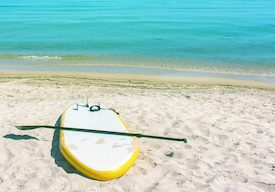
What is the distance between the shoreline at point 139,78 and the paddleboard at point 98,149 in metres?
6.63

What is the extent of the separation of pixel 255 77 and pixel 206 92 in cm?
471

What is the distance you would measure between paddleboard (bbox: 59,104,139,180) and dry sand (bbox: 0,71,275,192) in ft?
0.49

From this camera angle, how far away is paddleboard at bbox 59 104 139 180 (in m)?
5.13

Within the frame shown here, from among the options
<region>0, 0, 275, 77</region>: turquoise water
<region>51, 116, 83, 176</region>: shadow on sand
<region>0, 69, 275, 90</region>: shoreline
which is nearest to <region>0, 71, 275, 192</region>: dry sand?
<region>51, 116, 83, 176</region>: shadow on sand

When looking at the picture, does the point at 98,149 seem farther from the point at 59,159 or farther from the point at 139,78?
the point at 139,78

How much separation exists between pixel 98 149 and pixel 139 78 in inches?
350

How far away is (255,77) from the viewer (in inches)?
604

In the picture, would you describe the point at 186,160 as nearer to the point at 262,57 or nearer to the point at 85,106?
the point at 85,106

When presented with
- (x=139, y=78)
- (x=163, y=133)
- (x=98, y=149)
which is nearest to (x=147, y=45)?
(x=139, y=78)

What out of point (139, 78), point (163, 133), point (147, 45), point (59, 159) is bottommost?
point (59, 159)

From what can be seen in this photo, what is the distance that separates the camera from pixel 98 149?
18.6ft

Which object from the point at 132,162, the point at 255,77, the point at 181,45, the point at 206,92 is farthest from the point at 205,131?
the point at 181,45

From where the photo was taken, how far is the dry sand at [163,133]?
197 inches

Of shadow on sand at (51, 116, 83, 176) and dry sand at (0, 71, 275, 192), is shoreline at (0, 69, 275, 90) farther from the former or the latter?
shadow on sand at (51, 116, 83, 176)
